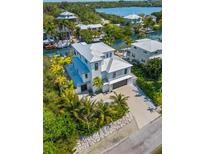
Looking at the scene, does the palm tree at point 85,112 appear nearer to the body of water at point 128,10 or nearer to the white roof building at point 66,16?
the white roof building at point 66,16

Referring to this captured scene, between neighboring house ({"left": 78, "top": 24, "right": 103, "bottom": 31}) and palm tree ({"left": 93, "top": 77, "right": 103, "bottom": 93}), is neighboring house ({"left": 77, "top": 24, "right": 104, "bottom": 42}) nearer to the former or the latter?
neighboring house ({"left": 78, "top": 24, "right": 103, "bottom": 31})

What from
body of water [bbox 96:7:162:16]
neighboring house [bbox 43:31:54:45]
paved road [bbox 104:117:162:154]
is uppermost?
body of water [bbox 96:7:162:16]

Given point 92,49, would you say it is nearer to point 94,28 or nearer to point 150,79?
point 94,28

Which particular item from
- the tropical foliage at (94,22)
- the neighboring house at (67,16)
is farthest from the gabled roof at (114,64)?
the neighboring house at (67,16)

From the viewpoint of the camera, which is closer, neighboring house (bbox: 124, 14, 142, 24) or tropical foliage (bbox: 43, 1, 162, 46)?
tropical foliage (bbox: 43, 1, 162, 46)

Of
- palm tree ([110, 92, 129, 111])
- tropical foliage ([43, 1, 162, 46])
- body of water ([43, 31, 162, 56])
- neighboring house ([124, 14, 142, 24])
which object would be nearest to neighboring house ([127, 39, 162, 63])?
body of water ([43, 31, 162, 56])

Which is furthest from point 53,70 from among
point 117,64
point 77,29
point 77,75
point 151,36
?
point 151,36
